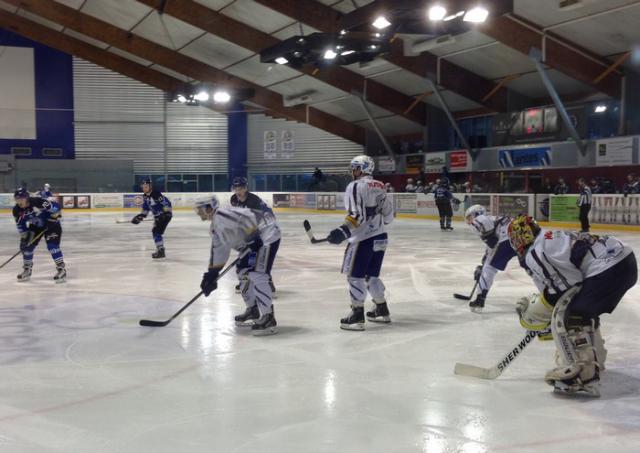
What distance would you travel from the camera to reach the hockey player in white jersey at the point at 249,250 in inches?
182

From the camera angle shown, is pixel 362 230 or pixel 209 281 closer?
pixel 209 281

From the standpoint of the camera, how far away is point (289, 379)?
3781 mm

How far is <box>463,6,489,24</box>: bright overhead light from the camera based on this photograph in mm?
13117

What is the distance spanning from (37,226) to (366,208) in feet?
15.8

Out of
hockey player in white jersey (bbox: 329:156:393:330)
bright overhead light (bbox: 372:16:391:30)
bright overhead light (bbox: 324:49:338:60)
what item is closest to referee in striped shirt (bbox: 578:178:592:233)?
bright overhead light (bbox: 372:16:391:30)

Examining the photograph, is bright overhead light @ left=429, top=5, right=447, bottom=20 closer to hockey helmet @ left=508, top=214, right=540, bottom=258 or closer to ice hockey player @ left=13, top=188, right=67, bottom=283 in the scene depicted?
ice hockey player @ left=13, top=188, right=67, bottom=283

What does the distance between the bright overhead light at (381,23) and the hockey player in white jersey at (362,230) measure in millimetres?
8810

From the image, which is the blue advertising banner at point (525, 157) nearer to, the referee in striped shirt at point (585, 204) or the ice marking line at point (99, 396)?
the referee in striped shirt at point (585, 204)

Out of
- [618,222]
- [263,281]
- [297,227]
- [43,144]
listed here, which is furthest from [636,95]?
[43,144]

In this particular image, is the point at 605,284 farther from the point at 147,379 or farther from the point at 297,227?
the point at 297,227

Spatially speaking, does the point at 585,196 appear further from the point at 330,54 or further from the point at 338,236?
the point at 338,236

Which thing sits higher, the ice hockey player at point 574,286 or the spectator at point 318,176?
the spectator at point 318,176

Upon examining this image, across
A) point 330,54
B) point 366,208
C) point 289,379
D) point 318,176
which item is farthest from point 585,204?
point 318,176

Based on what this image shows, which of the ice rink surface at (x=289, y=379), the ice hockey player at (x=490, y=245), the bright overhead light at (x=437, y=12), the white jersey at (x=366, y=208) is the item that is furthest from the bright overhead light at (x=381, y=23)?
the white jersey at (x=366, y=208)
